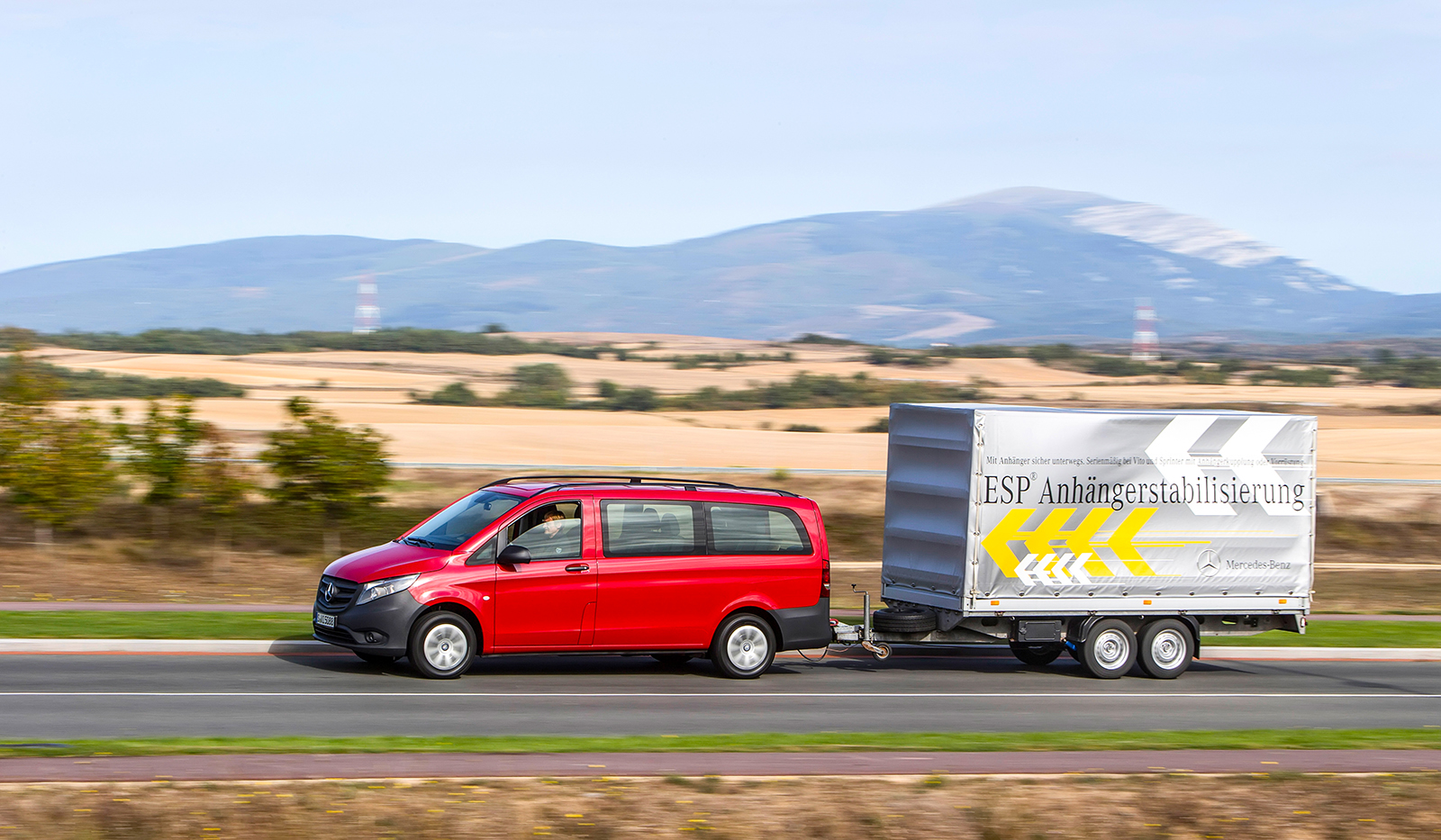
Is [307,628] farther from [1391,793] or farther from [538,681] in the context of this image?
[1391,793]

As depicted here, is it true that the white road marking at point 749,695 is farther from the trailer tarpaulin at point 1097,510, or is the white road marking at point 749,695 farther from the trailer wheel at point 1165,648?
the trailer tarpaulin at point 1097,510

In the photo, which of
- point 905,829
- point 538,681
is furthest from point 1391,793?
point 538,681

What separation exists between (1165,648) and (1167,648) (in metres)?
0.03

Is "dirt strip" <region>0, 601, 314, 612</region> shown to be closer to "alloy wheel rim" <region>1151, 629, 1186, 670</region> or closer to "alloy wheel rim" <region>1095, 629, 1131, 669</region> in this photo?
"alloy wheel rim" <region>1095, 629, 1131, 669</region>

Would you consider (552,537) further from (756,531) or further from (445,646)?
(756,531)

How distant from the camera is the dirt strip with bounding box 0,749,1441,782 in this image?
26.6 feet

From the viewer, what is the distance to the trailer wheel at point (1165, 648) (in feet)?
48.5

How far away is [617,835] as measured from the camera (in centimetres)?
752

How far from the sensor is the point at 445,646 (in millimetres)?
12656

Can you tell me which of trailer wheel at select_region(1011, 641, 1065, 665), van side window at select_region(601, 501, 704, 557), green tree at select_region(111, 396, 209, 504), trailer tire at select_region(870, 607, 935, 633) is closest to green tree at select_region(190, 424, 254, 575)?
green tree at select_region(111, 396, 209, 504)

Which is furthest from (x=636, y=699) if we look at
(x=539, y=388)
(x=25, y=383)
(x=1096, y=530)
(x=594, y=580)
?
(x=539, y=388)

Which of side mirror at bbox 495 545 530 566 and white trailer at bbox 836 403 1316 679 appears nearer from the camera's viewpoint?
side mirror at bbox 495 545 530 566

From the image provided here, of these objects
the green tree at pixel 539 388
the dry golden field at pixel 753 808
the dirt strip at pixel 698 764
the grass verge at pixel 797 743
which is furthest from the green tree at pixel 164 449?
the green tree at pixel 539 388

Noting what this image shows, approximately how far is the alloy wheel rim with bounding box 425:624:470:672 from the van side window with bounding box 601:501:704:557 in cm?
161
